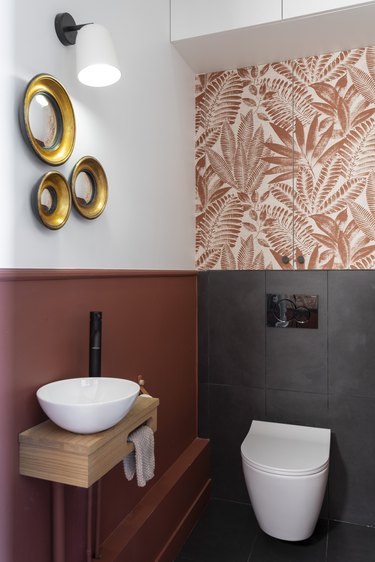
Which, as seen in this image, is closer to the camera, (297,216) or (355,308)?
(355,308)

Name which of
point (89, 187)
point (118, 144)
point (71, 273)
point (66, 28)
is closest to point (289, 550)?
point (71, 273)

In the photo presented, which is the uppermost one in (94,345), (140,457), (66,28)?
(66,28)

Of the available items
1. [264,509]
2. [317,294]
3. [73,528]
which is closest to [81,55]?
[73,528]

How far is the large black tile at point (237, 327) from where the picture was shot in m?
2.49

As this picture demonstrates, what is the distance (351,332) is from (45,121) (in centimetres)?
176

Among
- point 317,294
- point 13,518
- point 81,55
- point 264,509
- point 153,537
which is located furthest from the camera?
point 317,294

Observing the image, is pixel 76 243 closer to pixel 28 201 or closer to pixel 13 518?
pixel 28 201

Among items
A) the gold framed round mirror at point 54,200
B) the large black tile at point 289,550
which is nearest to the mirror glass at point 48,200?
the gold framed round mirror at point 54,200

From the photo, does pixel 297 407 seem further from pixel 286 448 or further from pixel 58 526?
pixel 58 526

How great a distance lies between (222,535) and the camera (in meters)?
2.19

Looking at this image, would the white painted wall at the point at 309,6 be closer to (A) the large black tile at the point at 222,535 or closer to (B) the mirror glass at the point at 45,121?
(B) the mirror glass at the point at 45,121

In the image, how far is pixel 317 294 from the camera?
239cm

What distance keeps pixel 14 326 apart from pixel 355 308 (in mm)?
1720

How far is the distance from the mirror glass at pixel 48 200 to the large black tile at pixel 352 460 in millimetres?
1727
